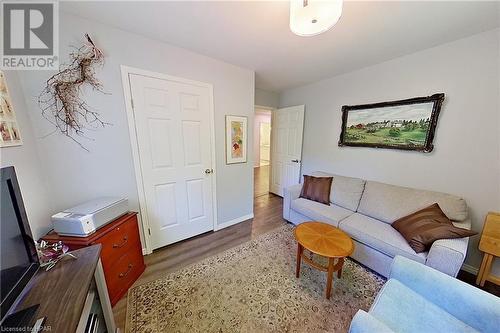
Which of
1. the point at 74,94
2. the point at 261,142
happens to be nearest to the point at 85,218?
the point at 74,94

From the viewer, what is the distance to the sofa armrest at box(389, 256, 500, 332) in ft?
2.94

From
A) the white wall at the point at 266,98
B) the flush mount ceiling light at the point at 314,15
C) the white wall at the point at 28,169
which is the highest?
the white wall at the point at 266,98

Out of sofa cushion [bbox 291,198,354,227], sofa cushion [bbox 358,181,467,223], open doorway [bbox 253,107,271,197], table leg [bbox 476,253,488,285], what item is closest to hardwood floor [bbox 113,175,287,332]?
sofa cushion [bbox 291,198,354,227]

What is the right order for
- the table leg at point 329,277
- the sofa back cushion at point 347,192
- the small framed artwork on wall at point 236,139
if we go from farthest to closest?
the small framed artwork on wall at point 236,139 < the sofa back cushion at point 347,192 < the table leg at point 329,277

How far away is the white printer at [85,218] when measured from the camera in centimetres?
126

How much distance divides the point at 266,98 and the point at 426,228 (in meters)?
3.23

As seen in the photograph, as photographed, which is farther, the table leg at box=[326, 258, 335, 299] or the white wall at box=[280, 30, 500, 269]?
the white wall at box=[280, 30, 500, 269]

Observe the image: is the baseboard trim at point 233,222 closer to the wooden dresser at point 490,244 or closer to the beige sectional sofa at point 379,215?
the beige sectional sofa at point 379,215

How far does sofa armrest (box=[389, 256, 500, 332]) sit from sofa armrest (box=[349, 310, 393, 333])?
2.00 feet

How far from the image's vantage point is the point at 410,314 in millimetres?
990

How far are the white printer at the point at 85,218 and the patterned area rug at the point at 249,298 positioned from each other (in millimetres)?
726

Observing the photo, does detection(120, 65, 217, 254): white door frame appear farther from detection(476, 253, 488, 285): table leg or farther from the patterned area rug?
detection(476, 253, 488, 285): table leg

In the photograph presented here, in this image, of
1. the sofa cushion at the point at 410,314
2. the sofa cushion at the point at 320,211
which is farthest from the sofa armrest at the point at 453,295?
the sofa cushion at the point at 320,211

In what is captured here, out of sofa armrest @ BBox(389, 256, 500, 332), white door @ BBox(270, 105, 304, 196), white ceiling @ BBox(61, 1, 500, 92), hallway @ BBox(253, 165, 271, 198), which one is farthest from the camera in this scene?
hallway @ BBox(253, 165, 271, 198)
